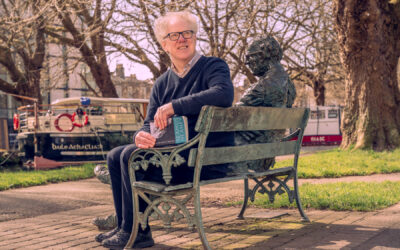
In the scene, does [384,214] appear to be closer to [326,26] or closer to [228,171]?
[228,171]

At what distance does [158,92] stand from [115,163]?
70 cm

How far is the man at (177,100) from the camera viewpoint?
3566 millimetres

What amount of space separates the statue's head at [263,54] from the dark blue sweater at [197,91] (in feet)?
2.73

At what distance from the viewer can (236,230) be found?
4406 mm

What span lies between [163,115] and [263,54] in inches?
60.1

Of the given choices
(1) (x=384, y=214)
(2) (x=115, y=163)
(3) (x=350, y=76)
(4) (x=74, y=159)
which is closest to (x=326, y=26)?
(3) (x=350, y=76)

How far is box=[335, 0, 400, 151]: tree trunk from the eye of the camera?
44.6 ft

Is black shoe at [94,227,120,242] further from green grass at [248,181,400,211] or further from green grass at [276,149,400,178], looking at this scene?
green grass at [276,149,400,178]

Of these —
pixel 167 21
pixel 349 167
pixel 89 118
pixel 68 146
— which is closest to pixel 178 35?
pixel 167 21

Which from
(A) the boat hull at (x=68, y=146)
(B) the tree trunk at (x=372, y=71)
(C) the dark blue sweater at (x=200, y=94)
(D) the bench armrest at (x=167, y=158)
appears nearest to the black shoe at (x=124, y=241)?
(C) the dark blue sweater at (x=200, y=94)

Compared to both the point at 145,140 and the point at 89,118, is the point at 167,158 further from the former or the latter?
the point at 89,118

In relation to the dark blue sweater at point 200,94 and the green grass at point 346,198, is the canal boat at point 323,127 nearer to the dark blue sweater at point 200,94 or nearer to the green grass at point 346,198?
the green grass at point 346,198

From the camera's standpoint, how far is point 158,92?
413cm

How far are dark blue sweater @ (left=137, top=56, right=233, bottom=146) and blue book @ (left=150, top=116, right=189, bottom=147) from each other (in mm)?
91
